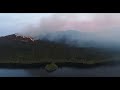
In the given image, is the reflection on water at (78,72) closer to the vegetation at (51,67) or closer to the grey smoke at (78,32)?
the vegetation at (51,67)

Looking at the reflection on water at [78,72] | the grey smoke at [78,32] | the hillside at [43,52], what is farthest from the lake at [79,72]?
the grey smoke at [78,32]

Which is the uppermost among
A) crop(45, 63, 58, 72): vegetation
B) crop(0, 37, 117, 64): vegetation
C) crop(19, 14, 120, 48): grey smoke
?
crop(19, 14, 120, 48): grey smoke

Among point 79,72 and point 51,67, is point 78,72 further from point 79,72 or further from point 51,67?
point 51,67

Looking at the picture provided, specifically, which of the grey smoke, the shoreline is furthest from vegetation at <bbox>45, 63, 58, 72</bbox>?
the grey smoke

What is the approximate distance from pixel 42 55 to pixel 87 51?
0.50 metres

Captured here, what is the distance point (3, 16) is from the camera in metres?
4.32

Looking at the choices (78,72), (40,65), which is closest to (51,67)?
(40,65)

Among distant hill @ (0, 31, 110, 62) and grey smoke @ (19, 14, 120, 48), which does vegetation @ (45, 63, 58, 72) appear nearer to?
distant hill @ (0, 31, 110, 62)

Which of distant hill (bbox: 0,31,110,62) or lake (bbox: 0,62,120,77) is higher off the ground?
distant hill (bbox: 0,31,110,62)
